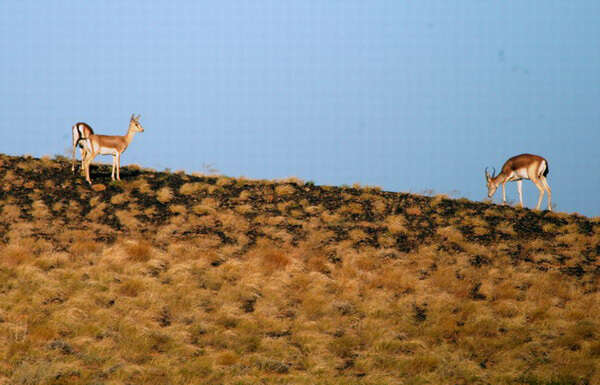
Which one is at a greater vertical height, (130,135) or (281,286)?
(130,135)

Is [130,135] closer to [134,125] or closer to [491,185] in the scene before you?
[134,125]

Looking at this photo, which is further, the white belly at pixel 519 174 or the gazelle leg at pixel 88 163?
the white belly at pixel 519 174

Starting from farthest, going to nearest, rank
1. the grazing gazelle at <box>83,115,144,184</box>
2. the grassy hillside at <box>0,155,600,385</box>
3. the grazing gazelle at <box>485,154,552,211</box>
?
the grazing gazelle at <box>485,154,552,211</box>
the grazing gazelle at <box>83,115,144,184</box>
the grassy hillside at <box>0,155,600,385</box>

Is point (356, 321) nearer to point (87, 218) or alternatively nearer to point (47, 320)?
point (47, 320)

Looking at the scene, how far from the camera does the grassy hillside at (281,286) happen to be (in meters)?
13.1

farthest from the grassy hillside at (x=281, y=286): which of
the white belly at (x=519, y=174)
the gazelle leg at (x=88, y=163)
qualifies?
the white belly at (x=519, y=174)

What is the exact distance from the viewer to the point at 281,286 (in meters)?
17.8

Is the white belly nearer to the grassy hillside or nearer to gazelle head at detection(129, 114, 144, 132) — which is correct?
the grassy hillside

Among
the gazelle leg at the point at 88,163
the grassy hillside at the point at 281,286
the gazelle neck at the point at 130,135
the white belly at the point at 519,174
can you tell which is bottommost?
the grassy hillside at the point at 281,286

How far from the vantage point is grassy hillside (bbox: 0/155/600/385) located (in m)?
13.1

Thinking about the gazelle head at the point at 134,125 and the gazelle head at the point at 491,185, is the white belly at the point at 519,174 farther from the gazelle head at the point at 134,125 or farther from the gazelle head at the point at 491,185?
the gazelle head at the point at 134,125

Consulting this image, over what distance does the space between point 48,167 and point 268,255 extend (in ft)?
45.7

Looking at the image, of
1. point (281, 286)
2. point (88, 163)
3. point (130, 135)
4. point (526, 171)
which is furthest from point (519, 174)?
point (88, 163)

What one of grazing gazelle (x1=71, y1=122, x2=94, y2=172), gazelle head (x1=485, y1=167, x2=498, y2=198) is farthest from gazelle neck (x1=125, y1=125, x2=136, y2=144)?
gazelle head (x1=485, y1=167, x2=498, y2=198)
